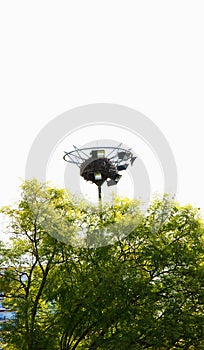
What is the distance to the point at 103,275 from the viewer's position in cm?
1265

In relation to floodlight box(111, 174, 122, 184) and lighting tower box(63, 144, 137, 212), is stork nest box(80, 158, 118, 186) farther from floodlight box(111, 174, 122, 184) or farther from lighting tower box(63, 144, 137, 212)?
floodlight box(111, 174, 122, 184)

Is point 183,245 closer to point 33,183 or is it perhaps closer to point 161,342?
point 161,342

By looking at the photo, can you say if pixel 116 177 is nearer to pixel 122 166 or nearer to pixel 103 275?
pixel 122 166

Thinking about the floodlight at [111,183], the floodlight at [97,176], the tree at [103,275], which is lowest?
the tree at [103,275]

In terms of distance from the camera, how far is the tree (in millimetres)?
12609

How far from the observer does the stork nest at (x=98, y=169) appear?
14.8 m

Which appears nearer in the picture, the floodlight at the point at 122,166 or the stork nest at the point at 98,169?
the stork nest at the point at 98,169

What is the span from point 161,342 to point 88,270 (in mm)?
2952

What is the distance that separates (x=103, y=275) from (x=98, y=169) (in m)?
3.74

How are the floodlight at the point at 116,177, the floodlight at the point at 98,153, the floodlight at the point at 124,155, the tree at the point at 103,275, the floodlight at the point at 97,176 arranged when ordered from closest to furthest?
1. the tree at the point at 103,275
2. the floodlight at the point at 97,176
3. the floodlight at the point at 98,153
4. the floodlight at the point at 116,177
5. the floodlight at the point at 124,155

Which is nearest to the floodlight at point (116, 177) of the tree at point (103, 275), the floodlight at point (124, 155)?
the floodlight at point (124, 155)

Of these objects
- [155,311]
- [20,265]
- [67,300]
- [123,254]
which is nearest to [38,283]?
[20,265]

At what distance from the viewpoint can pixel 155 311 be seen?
512 inches

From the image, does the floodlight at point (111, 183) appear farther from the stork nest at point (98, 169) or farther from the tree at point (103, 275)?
the tree at point (103, 275)
